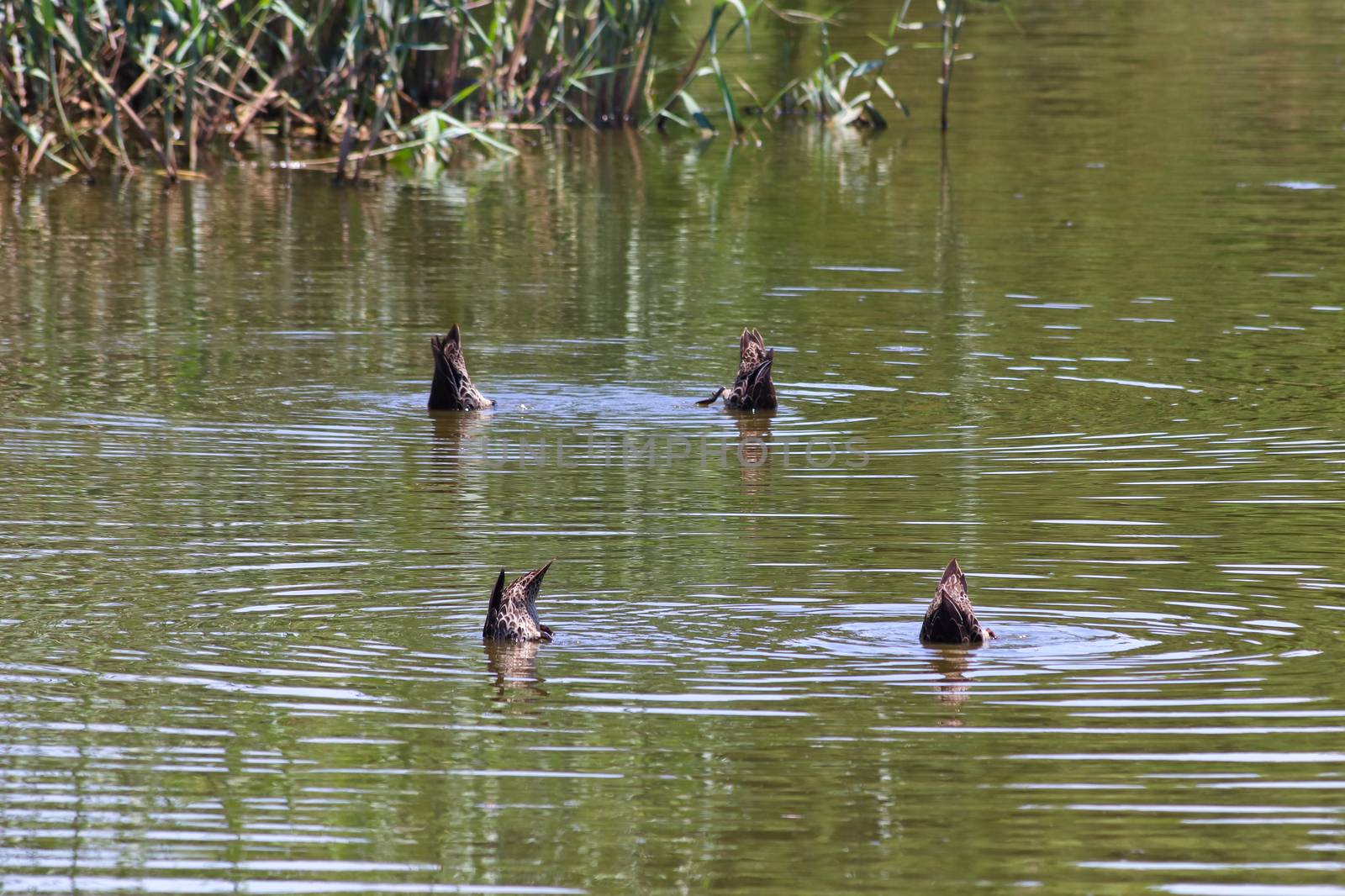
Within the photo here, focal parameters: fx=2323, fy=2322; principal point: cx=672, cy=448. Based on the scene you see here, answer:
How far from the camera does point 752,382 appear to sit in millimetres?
11914

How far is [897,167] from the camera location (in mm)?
22781

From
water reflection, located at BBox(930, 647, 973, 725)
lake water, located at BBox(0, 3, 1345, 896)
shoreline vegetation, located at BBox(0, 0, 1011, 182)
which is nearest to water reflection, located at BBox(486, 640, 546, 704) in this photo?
lake water, located at BBox(0, 3, 1345, 896)

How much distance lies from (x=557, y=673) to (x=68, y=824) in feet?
5.84

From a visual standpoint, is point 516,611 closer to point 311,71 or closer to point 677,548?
point 677,548

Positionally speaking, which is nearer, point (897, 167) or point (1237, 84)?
point (897, 167)

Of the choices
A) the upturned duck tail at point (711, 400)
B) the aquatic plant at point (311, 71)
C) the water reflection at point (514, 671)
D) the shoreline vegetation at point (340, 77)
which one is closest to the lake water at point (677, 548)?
the water reflection at point (514, 671)

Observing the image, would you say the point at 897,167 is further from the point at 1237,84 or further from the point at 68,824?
the point at 68,824

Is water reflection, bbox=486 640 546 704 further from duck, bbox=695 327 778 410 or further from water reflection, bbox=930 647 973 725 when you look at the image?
duck, bbox=695 327 778 410

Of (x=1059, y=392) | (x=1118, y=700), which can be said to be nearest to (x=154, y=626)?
(x=1118, y=700)

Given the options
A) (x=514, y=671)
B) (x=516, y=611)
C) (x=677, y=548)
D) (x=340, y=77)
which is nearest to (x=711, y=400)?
(x=677, y=548)

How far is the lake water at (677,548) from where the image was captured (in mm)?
5656

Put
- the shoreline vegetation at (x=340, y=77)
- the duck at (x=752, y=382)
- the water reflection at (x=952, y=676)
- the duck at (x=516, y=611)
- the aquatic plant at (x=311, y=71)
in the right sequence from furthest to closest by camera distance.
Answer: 1. the shoreline vegetation at (x=340, y=77)
2. the aquatic plant at (x=311, y=71)
3. the duck at (x=752, y=382)
4. the duck at (x=516, y=611)
5. the water reflection at (x=952, y=676)

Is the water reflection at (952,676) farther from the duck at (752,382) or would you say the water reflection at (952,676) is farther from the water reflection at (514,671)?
the duck at (752,382)

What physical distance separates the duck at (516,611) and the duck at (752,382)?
4.58m
